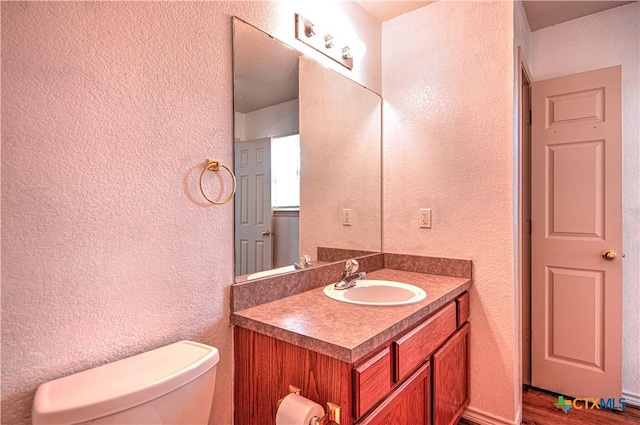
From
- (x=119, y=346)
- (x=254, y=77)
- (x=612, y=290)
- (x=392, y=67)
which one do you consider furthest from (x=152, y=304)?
(x=612, y=290)

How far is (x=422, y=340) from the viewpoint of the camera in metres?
1.31

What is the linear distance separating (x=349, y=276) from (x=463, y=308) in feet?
2.07

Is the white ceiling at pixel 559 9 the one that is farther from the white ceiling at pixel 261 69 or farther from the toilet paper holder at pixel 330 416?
the toilet paper holder at pixel 330 416

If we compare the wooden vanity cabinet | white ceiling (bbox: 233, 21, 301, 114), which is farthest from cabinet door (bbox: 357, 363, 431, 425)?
white ceiling (bbox: 233, 21, 301, 114)

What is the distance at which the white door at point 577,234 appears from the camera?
1.93 metres

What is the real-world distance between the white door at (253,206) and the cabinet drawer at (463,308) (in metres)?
0.98

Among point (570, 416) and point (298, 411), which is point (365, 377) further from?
point (570, 416)

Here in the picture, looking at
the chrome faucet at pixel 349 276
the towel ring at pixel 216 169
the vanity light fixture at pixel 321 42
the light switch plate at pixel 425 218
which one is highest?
the vanity light fixture at pixel 321 42

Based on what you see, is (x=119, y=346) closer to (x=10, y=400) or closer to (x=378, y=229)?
(x=10, y=400)

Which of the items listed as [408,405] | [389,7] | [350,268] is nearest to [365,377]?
[408,405]

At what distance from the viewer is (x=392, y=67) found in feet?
6.87

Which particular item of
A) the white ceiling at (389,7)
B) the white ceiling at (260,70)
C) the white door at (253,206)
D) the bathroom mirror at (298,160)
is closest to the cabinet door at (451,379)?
the bathroom mirror at (298,160)

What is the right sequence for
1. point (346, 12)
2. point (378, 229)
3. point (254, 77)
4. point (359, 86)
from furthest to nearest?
point (378, 229) < point (359, 86) < point (346, 12) < point (254, 77)

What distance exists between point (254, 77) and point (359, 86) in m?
0.81
